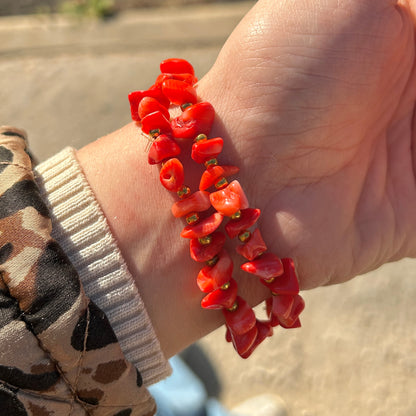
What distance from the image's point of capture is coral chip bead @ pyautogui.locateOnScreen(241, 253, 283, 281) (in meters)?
0.79

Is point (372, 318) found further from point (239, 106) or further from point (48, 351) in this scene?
point (48, 351)

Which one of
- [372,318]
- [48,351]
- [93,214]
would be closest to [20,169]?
[93,214]

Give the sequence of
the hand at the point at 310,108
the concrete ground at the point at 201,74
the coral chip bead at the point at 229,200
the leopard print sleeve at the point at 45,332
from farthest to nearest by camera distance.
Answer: the concrete ground at the point at 201,74 → the hand at the point at 310,108 → the coral chip bead at the point at 229,200 → the leopard print sleeve at the point at 45,332

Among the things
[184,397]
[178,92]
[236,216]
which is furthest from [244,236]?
[184,397]

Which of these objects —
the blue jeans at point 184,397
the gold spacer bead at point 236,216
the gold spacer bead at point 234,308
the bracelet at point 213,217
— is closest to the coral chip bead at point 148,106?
the bracelet at point 213,217

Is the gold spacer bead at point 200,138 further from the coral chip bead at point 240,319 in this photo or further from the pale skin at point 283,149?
the coral chip bead at point 240,319

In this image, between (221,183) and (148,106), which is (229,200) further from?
(148,106)

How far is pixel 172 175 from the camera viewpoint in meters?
0.79

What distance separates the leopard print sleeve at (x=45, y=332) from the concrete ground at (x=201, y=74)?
0.69 metres

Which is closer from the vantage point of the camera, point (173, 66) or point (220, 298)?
point (220, 298)

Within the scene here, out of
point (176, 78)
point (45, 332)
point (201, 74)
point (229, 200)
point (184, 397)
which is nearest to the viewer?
point (45, 332)

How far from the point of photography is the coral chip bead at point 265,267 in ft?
2.59

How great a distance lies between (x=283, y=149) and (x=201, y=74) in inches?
49.7

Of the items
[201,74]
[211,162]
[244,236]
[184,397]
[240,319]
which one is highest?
[211,162]
